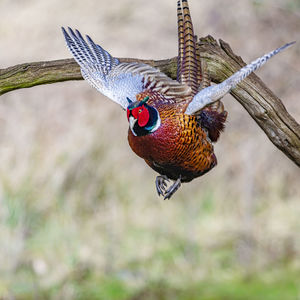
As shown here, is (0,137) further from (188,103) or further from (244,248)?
(188,103)

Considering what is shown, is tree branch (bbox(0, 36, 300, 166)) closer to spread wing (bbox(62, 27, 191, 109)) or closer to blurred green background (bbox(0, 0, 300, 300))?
spread wing (bbox(62, 27, 191, 109))

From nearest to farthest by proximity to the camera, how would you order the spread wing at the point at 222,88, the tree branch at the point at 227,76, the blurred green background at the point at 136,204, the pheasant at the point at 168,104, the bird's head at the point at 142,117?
the spread wing at the point at 222,88 < the bird's head at the point at 142,117 < the pheasant at the point at 168,104 < the tree branch at the point at 227,76 < the blurred green background at the point at 136,204

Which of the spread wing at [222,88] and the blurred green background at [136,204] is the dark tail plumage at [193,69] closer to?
the spread wing at [222,88]

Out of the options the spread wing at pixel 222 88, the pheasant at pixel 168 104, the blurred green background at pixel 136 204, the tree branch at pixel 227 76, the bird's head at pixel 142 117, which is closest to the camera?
the spread wing at pixel 222 88

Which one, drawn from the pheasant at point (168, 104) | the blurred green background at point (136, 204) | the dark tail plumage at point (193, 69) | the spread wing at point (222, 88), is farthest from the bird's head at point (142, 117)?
the blurred green background at point (136, 204)

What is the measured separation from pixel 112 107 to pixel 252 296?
259cm

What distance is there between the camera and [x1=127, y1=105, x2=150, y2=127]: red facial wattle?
320cm

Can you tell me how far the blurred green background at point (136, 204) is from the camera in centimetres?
749

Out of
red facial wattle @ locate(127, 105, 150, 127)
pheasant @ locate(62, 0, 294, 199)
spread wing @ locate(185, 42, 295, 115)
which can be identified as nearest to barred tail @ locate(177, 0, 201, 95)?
pheasant @ locate(62, 0, 294, 199)

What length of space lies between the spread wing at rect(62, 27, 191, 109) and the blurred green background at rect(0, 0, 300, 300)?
3.79m

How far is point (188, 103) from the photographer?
11.2 feet

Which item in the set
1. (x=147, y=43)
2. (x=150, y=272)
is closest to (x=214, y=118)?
(x=150, y=272)

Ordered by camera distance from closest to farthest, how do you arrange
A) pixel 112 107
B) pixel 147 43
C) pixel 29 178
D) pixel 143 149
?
pixel 143 149
pixel 29 178
pixel 112 107
pixel 147 43

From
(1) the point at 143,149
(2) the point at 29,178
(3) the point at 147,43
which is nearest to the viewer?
(1) the point at 143,149
